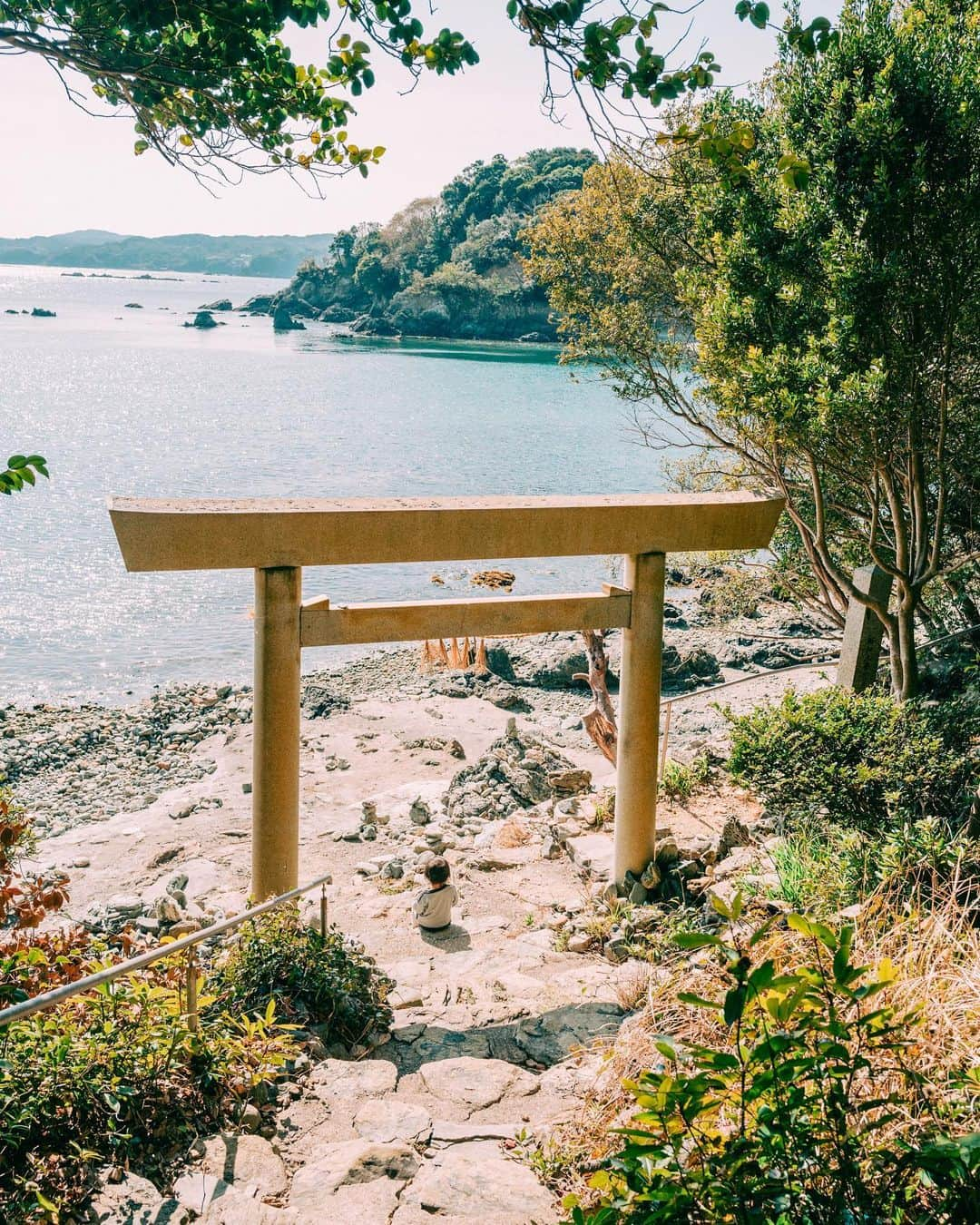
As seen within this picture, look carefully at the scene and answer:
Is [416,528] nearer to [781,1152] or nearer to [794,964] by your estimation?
[794,964]

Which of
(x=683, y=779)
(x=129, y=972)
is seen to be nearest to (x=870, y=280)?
(x=683, y=779)

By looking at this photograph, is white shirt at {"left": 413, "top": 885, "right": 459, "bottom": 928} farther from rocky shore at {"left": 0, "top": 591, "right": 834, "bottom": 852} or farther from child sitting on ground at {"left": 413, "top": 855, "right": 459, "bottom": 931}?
rocky shore at {"left": 0, "top": 591, "right": 834, "bottom": 852}

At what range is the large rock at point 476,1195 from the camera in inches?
126

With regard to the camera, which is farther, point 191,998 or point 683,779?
point 683,779

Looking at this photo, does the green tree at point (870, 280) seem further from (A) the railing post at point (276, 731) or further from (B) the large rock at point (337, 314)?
(B) the large rock at point (337, 314)

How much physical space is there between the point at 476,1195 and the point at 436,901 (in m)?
3.50

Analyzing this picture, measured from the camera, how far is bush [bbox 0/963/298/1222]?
3.09m

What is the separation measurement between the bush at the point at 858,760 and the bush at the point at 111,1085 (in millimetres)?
4051


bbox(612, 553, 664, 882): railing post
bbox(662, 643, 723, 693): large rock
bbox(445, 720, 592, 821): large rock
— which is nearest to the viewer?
bbox(612, 553, 664, 882): railing post

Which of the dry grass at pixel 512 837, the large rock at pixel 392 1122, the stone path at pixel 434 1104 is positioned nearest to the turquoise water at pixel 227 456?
the dry grass at pixel 512 837

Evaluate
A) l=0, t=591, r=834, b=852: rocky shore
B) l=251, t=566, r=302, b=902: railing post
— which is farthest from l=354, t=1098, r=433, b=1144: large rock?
l=0, t=591, r=834, b=852: rocky shore

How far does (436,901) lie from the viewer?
6.81m

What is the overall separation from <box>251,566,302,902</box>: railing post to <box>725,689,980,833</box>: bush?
10.6ft

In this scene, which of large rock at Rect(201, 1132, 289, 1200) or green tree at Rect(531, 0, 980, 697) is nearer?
large rock at Rect(201, 1132, 289, 1200)
